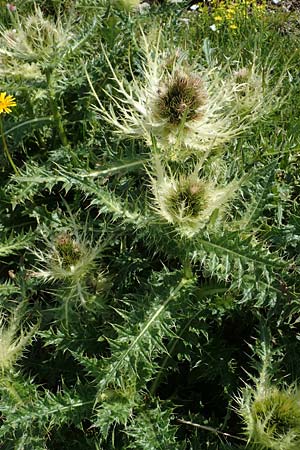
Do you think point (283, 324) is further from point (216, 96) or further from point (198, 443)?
point (216, 96)

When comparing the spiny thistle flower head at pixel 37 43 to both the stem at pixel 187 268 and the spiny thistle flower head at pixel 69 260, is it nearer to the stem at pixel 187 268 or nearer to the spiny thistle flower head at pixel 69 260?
the spiny thistle flower head at pixel 69 260

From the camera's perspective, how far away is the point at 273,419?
1370 mm

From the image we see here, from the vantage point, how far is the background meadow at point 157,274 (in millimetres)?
1478

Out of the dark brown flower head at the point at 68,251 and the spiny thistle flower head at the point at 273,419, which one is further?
the dark brown flower head at the point at 68,251

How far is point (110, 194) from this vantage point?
1623mm

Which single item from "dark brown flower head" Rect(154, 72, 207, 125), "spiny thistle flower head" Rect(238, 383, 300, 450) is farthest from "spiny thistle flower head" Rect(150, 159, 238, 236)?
"spiny thistle flower head" Rect(238, 383, 300, 450)

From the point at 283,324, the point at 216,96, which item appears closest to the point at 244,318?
the point at 283,324

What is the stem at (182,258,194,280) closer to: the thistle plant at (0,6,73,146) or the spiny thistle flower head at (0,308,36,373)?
the spiny thistle flower head at (0,308,36,373)

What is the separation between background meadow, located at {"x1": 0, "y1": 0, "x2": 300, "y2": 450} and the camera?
148 centimetres

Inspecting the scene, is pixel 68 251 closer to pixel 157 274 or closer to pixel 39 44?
pixel 157 274

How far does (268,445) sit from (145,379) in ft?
1.42

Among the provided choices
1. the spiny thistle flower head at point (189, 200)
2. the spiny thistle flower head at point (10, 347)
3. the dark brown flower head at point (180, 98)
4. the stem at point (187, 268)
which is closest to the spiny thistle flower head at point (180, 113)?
the dark brown flower head at point (180, 98)

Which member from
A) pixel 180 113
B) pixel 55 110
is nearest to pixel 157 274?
pixel 180 113

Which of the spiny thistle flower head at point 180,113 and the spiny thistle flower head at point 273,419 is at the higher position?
the spiny thistle flower head at point 180,113
